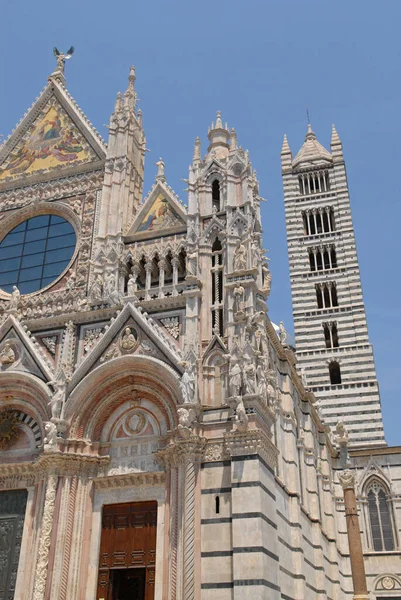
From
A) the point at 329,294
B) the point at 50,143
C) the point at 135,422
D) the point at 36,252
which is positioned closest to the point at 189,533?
the point at 135,422

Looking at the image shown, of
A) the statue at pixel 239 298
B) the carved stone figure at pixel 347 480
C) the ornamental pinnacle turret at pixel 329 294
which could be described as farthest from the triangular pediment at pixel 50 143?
the ornamental pinnacle turret at pixel 329 294

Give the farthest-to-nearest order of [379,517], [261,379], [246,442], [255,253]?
[379,517], [255,253], [261,379], [246,442]

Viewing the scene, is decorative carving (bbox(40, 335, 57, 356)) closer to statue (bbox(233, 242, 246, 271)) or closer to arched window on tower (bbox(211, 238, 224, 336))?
arched window on tower (bbox(211, 238, 224, 336))

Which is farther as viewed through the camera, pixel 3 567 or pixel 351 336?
pixel 351 336

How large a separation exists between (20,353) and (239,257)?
24.9 feet

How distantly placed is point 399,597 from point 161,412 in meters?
18.4

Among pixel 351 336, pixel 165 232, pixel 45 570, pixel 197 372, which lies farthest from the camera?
pixel 351 336

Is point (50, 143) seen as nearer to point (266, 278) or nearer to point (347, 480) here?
point (266, 278)

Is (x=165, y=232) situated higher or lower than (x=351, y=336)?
lower

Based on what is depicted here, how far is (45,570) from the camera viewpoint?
16531mm

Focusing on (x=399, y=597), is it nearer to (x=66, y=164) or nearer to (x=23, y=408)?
(x=23, y=408)

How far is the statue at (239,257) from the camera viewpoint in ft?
62.8

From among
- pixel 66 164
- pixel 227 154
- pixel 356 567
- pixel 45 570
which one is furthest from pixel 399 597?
pixel 66 164

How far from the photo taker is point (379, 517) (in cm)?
3066
